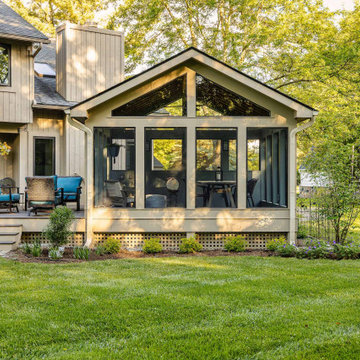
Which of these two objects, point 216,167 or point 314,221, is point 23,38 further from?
point 314,221

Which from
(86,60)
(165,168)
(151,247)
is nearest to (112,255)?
(151,247)

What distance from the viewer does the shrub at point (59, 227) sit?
8.45 m

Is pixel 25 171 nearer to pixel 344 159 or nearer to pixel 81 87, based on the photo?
pixel 81 87

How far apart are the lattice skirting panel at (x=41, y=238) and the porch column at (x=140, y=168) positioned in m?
1.44

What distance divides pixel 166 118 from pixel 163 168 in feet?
3.42

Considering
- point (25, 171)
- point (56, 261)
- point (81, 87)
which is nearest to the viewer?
point (56, 261)

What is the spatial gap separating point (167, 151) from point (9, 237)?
3.66 meters

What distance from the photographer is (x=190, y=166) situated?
30.4ft

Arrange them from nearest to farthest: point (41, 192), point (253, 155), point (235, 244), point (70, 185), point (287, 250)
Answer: point (287, 250)
point (235, 244)
point (253, 155)
point (41, 192)
point (70, 185)

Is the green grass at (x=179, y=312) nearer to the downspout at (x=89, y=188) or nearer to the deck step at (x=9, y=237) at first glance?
the deck step at (x=9, y=237)

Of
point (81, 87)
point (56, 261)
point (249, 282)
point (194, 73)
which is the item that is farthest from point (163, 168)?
point (81, 87)

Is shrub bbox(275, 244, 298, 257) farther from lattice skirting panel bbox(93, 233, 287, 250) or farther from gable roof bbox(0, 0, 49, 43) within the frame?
gable roof bbox(0, 0, 49, 43)

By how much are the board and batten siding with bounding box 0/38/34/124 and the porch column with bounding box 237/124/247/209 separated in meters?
6.24

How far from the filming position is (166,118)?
9.29 meters
